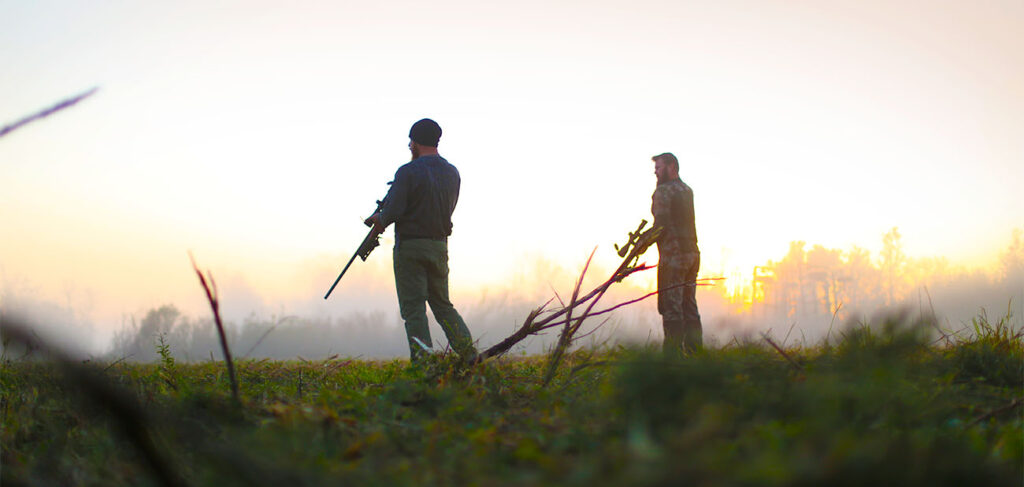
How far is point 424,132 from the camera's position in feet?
22.1

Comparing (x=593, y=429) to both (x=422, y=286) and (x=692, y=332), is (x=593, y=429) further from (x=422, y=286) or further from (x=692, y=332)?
(x=692, y=332)

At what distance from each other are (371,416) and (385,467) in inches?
44.2

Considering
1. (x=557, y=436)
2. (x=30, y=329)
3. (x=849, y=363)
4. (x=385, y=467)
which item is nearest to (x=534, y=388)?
(x=557, y=436)

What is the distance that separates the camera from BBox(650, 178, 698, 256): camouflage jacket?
774 cm

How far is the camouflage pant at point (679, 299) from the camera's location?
7680 millimetres

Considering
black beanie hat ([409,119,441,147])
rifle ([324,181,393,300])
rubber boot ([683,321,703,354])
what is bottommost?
rubber boot ([683,321,703,354])

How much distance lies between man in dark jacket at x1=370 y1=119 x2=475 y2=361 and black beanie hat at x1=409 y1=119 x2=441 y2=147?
19cm

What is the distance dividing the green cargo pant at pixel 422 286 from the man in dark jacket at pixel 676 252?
111 inches

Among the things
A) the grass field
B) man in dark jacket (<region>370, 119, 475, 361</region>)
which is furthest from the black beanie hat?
the grass field

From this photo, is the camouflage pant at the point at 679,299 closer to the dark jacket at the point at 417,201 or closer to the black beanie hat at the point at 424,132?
the dark jacket at the point at 417,201

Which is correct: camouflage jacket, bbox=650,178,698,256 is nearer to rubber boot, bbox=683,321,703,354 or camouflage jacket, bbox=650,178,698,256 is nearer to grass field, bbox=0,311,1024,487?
rubber boot, bbox=683,321,703,354

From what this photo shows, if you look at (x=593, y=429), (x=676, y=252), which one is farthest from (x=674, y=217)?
(x=593, y=429)

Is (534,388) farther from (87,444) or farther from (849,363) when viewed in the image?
(87,444)

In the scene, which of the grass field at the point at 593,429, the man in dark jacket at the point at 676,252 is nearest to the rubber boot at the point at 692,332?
the man in dark jacket at the point at 676,252
